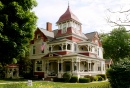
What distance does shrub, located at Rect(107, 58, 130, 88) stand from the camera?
1316cm

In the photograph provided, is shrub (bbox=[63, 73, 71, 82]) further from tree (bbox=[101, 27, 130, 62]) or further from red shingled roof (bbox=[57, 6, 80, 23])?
tree (bbox=[101, 27, 130, 62])

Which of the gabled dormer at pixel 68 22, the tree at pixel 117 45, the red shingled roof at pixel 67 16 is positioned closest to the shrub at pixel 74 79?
the gabled dormer at pixel 68 22

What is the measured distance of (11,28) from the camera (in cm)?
1552

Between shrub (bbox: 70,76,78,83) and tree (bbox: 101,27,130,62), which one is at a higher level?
tree (bbox: 101,27,130,62)

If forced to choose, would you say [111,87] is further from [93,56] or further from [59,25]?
[59,25]

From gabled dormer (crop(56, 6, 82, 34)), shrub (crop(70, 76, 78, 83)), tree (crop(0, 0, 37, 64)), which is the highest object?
gabled dormer (crop(56, 6, 82, 34))

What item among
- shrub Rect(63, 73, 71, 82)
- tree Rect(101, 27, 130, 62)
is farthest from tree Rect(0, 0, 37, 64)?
tree Rect(101, 27, 130, 62)

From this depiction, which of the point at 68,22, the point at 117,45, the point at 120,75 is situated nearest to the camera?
the point at 120,75

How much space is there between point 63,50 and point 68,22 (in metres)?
6.77

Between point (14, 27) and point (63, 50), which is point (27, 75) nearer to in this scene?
point (63, 50)

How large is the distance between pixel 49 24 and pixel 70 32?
8197 mm

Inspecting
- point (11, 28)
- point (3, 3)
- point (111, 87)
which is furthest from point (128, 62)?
Answer: point (3, 3)

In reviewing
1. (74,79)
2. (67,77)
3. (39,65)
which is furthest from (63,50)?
(39,65)

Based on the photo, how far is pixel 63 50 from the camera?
112 ft
